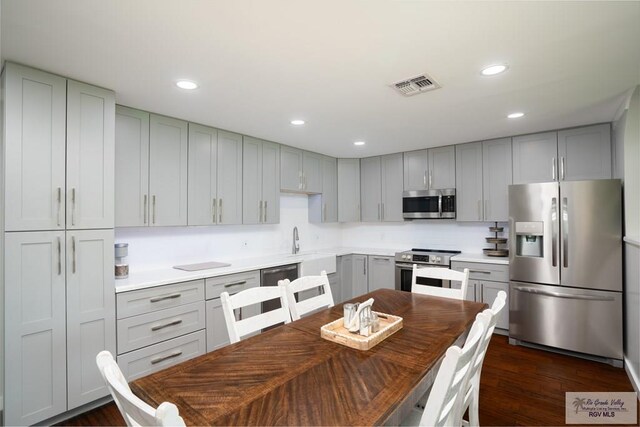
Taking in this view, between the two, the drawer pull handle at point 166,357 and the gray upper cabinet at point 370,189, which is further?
the gray upper cabinet at point 370,189

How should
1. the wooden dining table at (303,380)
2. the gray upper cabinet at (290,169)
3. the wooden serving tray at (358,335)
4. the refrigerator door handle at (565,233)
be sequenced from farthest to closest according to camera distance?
the gray upper cabinet at (290,169)
the refrigerator door handle at (565,233)
the wooden serving tray at (358,335)
the wooden dining table at (303,380)

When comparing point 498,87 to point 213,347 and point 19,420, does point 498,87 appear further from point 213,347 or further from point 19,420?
point 19,420

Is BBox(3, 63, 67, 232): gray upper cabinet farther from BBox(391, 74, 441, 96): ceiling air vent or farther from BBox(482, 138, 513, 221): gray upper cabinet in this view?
BBox(482, 138, 513, 221): gray upper cabinet

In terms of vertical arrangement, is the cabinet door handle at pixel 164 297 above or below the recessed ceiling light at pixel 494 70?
below

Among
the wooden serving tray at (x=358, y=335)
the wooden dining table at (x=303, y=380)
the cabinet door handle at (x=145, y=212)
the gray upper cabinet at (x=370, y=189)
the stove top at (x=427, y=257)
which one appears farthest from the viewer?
the gray upper cabinet at (x=370, y=189)

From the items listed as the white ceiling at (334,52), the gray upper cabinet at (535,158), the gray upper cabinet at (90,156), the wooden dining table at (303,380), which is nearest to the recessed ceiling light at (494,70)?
the white ceiling at (334,52)

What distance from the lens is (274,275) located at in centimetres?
358

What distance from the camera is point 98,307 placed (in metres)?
2.29

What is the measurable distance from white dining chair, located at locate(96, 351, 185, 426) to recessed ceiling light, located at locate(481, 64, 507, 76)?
235 centimetres

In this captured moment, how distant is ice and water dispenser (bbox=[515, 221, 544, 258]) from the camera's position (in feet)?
10.9

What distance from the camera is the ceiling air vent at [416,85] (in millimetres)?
2191

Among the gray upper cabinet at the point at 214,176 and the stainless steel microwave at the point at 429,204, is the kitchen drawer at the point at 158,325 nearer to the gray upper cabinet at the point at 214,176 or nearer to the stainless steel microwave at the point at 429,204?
the gray upper cabinet at the point at 214,176

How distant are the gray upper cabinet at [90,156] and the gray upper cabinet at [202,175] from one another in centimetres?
82

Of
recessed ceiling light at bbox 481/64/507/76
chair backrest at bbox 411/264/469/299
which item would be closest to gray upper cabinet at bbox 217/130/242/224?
chair backrest at bbox 411/264/469/299
